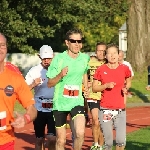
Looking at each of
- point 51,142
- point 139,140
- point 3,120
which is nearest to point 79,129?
point 51,142

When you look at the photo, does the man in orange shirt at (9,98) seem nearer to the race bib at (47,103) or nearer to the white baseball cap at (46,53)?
the white baseball cap at (46,53)

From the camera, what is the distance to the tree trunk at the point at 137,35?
121 ft

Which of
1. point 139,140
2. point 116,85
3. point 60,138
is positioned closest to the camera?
point 116,85

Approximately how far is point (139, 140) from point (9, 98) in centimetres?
807

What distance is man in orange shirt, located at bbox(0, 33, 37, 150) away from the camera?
6094 mm

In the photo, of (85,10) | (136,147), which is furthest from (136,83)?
(136,147)

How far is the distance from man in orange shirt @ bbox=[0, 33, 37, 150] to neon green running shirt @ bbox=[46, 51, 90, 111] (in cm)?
346

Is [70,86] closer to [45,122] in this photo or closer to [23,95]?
[45,122]

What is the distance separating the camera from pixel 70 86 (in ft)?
31.9

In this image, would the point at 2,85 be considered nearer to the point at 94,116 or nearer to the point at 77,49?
the point at 77,49

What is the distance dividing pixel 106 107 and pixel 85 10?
28538 mm

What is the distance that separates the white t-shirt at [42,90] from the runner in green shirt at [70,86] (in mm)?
804

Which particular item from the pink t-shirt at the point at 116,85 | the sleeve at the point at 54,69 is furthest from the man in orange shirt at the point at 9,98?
the pink t-shirt at the point at 116,85

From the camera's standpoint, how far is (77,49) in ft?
32.4
